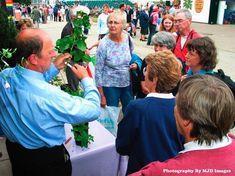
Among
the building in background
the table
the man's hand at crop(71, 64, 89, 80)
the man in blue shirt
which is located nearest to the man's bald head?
the man in blue shirt

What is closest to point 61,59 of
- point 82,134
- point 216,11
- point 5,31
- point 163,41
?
point 82,134

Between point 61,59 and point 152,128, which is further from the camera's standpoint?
point 61,59

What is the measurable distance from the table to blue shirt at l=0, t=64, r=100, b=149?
0.72 m

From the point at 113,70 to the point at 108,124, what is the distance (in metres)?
0.71

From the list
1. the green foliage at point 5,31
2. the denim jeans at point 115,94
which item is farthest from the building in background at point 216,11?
the green foliage at point 5,31

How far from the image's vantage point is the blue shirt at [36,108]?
1869 millimetres

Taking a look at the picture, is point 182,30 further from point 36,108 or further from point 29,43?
point 36,108

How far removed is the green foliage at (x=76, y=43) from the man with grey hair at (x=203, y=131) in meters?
1.28

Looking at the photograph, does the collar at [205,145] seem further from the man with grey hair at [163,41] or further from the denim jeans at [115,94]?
the denim jeans at [115,94]

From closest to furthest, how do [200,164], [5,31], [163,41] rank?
[200,164] → [5,31] → [163,41]

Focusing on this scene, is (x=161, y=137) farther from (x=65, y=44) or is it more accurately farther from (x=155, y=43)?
(x=155, y=43)

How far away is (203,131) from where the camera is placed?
125cm

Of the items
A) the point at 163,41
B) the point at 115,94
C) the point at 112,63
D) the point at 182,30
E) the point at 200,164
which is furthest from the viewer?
the point at 182,30

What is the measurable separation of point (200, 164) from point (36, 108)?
109cm
